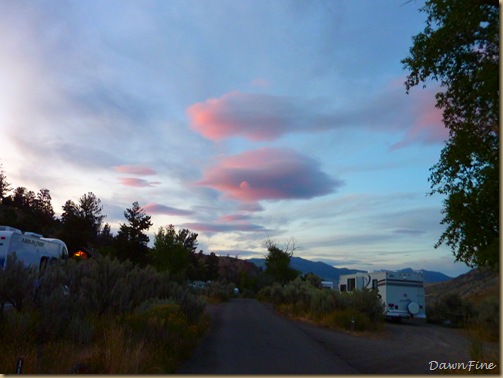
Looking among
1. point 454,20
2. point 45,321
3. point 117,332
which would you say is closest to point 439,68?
point 454,20

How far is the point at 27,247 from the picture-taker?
17.2 meters

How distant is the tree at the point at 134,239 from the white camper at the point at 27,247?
792 inches

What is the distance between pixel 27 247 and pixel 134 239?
24296 millimetres

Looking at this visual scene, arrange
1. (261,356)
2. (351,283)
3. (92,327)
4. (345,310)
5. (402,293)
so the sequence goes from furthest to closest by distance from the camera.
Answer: (351,283), (402,293), (345,310), (261,356), (92,327)

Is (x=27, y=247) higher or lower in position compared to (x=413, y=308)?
higher

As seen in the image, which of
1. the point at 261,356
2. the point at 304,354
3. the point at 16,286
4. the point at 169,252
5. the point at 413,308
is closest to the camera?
the point at 261,356

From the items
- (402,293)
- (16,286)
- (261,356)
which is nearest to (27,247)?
(16,286)

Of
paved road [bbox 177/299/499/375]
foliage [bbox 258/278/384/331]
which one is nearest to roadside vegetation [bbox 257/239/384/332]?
foliage [bbox 258/278/384/331]

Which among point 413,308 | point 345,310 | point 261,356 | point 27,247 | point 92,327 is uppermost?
point 27,247

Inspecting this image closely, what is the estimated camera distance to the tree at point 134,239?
40.4 m

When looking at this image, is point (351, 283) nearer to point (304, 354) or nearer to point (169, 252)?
point (169, 252)

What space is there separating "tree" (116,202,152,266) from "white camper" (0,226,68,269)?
2011cm

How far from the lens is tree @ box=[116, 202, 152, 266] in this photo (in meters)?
40.4

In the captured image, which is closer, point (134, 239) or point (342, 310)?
point (342, 310)
